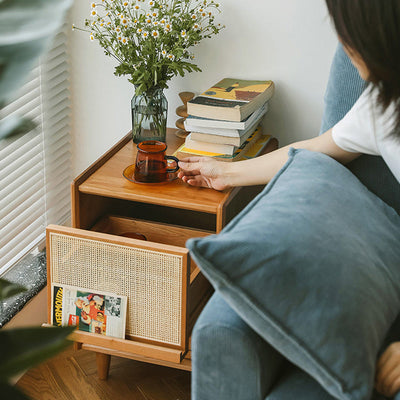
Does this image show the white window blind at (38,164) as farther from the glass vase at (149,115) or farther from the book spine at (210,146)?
the book spine at (210,146)

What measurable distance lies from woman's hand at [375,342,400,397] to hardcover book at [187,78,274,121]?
716mm

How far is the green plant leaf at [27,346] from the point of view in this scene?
0.35 meters

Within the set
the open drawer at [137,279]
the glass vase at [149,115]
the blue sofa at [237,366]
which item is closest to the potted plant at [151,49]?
the glass vase at [149,115]

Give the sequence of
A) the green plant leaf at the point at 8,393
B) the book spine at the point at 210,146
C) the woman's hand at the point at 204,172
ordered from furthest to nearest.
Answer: the book spine at the point at 210,146 < the woman's hand at the point at 204,172 < the green plant leaf at the point at 8,393

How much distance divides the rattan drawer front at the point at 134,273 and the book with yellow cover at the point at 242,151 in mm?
339

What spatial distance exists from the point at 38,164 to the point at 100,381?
0.67 meters

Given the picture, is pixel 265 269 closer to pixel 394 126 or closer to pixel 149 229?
pixel 394 126

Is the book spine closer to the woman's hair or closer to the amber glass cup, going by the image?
the amber glass cup

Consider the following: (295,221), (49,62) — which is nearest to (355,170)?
(295,221)

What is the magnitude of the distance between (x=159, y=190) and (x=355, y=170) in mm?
464

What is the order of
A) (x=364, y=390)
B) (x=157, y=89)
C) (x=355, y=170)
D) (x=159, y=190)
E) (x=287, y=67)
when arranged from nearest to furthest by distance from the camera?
1. (x=364, y=390)
2. (x=355, y=170)
3. (x=159, y=190)
4. (x=157, y=89)
5. (x=287, y=67)

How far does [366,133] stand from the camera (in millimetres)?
1170

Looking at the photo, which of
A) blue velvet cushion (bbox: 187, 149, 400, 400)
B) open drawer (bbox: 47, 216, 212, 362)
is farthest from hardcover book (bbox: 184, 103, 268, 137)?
blue velvet cushion (bbox: 187, 149, 400, 400)

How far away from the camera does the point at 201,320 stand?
3.04 ft
